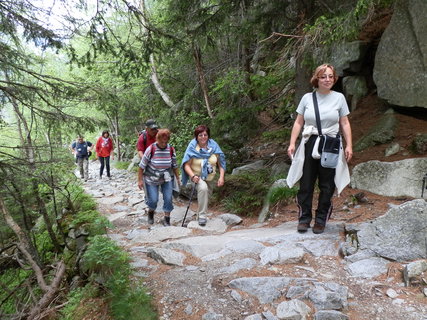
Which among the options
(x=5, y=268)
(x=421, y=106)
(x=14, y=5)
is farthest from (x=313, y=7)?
(x=5, y=268)

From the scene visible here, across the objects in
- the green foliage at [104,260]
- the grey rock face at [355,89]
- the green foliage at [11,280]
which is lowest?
the green foliage at [11,280]

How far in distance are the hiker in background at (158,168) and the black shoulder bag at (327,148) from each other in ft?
9.56

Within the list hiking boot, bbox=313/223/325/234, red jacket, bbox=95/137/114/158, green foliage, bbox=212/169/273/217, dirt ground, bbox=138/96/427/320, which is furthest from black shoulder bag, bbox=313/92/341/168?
red jacket, bbox=95/137/114/158

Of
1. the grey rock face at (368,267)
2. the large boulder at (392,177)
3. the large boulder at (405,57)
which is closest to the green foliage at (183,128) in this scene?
the large boulder at (405,57)

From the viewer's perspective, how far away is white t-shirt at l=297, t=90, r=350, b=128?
3947mm

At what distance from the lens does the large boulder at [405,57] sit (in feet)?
20.9

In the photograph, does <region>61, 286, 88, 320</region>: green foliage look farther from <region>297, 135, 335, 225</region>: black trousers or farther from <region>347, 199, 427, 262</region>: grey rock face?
<region>347, 199, 427, 262</region>: grey rock face

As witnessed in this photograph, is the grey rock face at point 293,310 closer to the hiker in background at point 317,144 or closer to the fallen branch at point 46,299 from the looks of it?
the hiker in background at point 317,144

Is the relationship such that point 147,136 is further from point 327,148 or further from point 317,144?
point 327,148

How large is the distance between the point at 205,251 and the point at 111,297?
1483mm

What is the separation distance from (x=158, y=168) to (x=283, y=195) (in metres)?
2.67

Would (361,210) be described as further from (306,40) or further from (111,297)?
(111,297)

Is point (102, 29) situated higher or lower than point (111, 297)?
higher

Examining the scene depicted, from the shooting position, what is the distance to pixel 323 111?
3.96 m
